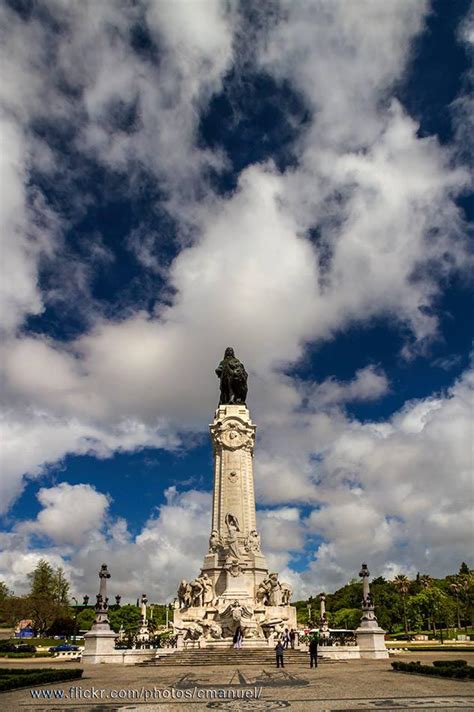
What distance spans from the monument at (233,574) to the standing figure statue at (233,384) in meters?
0.85

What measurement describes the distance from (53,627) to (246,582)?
52077 mm

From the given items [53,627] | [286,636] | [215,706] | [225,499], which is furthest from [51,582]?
[215,706]

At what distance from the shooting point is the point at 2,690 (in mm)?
18625

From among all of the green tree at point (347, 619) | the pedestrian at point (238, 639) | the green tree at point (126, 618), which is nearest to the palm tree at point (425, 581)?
the green tree at point (347, 619)

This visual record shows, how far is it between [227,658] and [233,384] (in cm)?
2659

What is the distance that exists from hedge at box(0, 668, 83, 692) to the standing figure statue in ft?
107

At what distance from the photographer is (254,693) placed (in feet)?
56.4

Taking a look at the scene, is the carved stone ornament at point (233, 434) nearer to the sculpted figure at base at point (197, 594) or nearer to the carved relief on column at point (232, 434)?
the carved relief on column at point (232, 434)

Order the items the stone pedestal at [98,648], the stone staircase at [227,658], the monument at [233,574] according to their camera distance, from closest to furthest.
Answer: the stone staircase at [227,658] < the stone pedestal at [98,648] < the monument at [233,574]

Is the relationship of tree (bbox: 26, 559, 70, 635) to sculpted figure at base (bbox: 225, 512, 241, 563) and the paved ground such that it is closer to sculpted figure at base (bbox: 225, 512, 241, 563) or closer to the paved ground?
sculpted figure at base (bbox: 225, 512, 241, 563)

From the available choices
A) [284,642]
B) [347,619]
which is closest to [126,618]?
[347,619]

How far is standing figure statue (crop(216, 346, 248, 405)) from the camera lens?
54594mm

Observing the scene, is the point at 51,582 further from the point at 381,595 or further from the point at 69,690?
the point at 69,690

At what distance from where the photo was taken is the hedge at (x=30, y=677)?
755 inches
